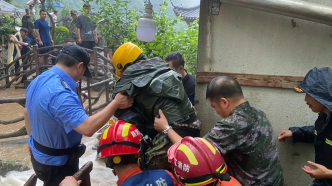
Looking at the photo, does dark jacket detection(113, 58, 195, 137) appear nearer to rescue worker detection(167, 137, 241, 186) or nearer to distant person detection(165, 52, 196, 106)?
rescue worker detection(167, 137, 241, 186)

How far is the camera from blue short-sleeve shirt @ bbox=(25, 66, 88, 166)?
7.29ft

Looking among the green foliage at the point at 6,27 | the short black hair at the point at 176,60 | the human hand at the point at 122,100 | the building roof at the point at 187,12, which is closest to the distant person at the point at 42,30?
the green foliage at the point at 6,27

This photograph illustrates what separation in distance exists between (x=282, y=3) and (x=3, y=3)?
2538cm

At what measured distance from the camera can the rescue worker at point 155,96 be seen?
2076mm

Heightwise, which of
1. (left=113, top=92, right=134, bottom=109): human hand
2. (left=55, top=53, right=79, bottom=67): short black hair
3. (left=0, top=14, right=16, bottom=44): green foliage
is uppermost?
(left=0, top=14, right=16, bottom=44): green foliage

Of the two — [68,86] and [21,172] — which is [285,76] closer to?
[68,86]

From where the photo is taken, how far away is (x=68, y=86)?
2.48 m

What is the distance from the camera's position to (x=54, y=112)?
225 centimetres

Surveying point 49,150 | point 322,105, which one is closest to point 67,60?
point 49,150

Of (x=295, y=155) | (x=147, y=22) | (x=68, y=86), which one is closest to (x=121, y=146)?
(x=68, y=86)

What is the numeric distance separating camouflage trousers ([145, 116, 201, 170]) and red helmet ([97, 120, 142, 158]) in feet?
0.92

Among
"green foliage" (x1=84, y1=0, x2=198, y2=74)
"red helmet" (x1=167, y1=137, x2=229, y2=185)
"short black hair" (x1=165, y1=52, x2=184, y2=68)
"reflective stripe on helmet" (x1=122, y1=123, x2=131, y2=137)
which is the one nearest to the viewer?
"red helmet" (x1=167, y1=137, x2=229, y2=185)

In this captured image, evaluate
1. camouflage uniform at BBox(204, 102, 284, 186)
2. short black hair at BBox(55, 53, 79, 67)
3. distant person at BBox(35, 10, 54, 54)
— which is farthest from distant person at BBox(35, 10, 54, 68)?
camouflage uniform at BBox(204, 102, 284, 186)

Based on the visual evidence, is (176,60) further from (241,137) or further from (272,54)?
(241,137)
